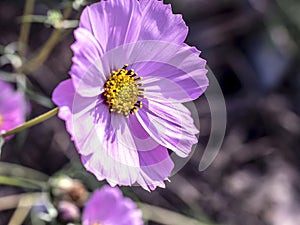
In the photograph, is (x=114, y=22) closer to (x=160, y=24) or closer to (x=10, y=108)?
(x=160, y=24)

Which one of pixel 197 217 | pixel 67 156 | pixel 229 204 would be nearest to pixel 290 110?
pixel 229 204

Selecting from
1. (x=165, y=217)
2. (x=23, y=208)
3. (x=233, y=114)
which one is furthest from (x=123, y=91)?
(x=233, y=114)

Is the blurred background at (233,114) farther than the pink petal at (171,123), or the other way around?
the blurred background at (233,114)

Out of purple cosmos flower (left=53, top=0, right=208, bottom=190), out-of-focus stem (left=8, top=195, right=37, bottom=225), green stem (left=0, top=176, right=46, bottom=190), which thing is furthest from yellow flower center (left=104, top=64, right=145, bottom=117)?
out-of-focus stem (left=8, top=195, right=37, bottom=225)

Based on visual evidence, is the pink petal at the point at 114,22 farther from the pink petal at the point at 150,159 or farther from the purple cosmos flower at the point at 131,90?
the pink petal at the point at 150,159

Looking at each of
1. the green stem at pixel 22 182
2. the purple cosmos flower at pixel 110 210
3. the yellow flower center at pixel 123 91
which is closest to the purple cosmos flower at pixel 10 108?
the green stem at pixel 22 182

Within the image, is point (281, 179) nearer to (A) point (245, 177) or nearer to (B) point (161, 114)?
(A) point (245, 177)
